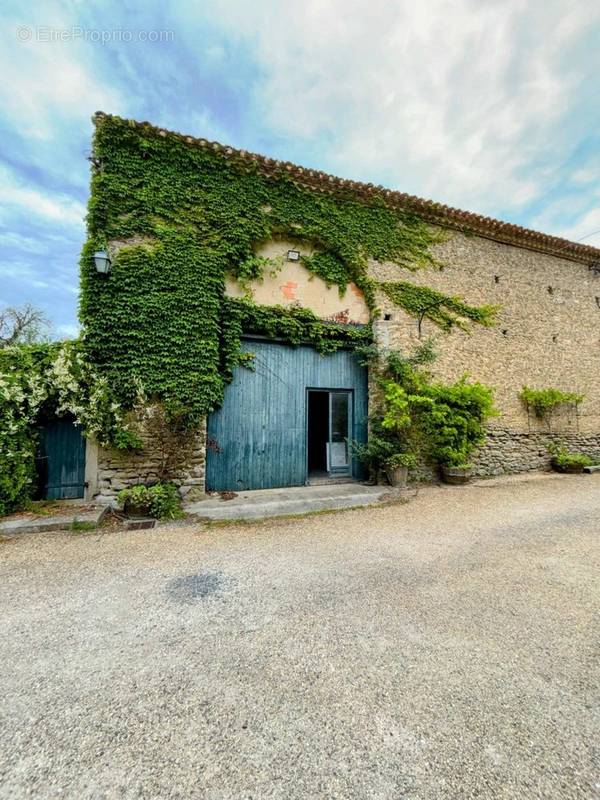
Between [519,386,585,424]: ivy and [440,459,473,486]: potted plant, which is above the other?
[519,386,585,424]: ivy

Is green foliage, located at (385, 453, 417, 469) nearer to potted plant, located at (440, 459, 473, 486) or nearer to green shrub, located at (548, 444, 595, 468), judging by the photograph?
potted plant, located at (440, 459, 473, 486)

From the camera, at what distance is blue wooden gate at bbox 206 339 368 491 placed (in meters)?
→ 6.57

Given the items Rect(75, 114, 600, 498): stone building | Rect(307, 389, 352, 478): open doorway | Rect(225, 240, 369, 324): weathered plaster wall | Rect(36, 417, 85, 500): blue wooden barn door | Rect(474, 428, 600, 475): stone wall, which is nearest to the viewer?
Rect(36, 417, 85, 500): blue wooden barn door

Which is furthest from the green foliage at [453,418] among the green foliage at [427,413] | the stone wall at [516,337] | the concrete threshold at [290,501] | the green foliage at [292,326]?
the green foliage at [292,326]

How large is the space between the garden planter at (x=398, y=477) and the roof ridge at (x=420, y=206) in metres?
6.37

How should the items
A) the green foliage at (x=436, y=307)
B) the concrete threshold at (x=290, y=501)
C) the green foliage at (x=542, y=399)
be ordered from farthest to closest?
the green foliage at (x=542, y=399) → the green foliage at (x=436, y=307) → the concrete threshold at (x=290, y=501)

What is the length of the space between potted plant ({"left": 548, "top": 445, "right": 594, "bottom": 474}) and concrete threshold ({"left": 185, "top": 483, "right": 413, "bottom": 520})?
5.11m

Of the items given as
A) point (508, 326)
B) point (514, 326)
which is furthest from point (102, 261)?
point (514, 326)

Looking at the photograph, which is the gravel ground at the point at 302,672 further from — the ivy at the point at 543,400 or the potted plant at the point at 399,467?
the ivy at the point at 543,400

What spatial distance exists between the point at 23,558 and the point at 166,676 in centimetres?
283

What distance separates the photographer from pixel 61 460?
19.4 feet

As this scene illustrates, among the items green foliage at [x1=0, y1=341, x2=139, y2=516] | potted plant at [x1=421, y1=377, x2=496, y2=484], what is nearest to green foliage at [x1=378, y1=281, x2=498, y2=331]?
potted plant at [x1=421, y1=377, x2=496, y2=484]

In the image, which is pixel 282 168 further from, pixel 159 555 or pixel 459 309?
pixel 159 555

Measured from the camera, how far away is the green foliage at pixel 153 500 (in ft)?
16.2
